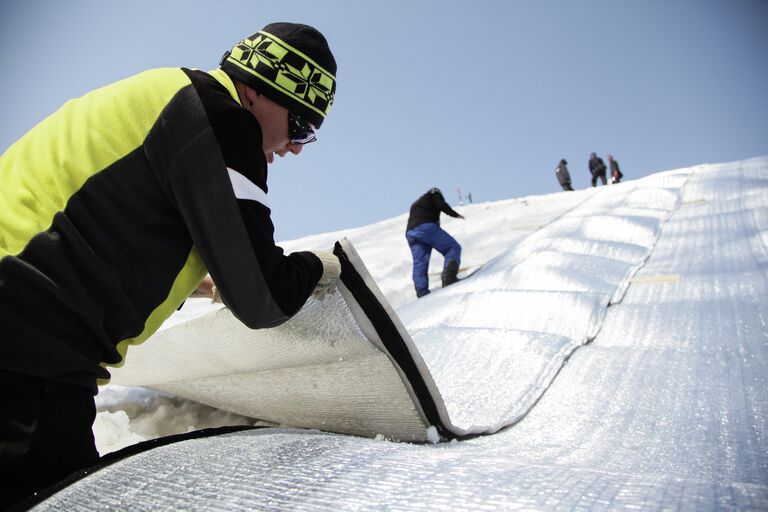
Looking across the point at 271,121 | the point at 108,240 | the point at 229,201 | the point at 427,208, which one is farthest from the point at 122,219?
the point at 427,208

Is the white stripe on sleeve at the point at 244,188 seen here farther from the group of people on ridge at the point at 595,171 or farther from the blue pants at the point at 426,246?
the group of people on ridge at the point at 595,171

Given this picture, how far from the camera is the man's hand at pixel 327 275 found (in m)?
0.96

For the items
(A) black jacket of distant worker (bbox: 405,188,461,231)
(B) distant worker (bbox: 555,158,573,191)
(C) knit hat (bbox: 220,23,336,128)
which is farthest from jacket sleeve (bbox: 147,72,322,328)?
Result: (B) distant worker (bbox: 555,158,573,191)

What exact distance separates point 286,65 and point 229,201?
0.36m

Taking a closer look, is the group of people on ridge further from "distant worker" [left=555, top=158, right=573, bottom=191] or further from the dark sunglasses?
the dark sunglasses

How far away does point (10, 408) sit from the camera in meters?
0.66

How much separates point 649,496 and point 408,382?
57 centimetres

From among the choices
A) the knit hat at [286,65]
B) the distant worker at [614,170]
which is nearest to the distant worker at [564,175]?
the distant worker at [614,170]

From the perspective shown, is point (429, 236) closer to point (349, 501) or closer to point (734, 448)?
point (734, 448)

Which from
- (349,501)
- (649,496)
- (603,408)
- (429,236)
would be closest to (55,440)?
(349,501)

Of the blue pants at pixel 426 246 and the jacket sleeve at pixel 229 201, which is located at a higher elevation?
the jacket sleeve at pixel 229 201

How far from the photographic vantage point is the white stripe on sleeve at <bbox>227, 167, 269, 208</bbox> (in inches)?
28.7

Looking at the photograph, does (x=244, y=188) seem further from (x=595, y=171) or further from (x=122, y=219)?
(x=595, y=171)

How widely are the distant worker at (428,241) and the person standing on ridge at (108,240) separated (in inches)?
124
